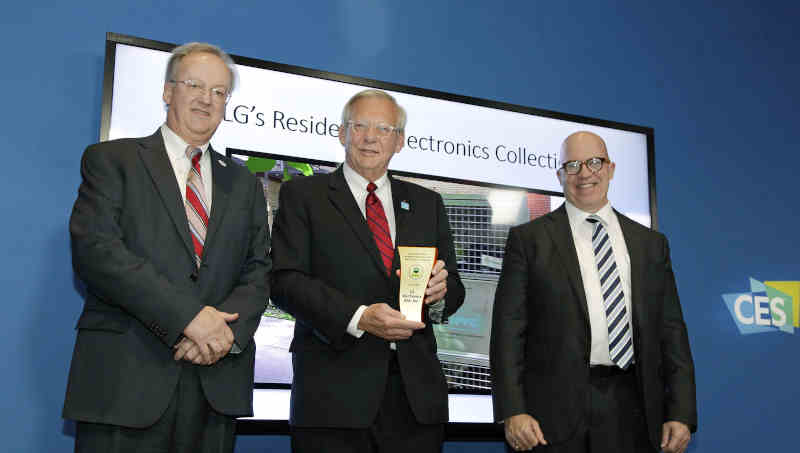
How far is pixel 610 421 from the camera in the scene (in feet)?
7.04

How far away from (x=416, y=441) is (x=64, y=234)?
1665 mm

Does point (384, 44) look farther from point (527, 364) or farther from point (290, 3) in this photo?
point (527, 364)

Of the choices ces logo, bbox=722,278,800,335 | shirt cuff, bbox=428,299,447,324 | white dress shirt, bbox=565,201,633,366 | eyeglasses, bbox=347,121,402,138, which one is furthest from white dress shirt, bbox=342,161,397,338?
ces logo, bbox=722,278,800,335

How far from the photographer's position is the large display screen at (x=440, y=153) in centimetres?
273

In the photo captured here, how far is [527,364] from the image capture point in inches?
91.0

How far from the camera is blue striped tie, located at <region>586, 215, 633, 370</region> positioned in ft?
7.30

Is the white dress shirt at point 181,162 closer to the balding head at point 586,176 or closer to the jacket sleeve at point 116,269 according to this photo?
the jacket sleeve at point 116,269

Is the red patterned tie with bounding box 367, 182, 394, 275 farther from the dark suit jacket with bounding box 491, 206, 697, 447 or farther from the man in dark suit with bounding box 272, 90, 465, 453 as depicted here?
the dark suit jacket with bounding box 491, 206, 697, 447

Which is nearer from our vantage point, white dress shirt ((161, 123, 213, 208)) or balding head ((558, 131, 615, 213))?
white dress shirt ((161, 123, 213, 208))

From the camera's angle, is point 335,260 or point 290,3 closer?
point 335,260

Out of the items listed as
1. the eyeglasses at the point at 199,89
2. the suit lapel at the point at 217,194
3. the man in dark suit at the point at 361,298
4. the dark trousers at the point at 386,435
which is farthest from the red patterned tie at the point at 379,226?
the eyeglasses at the point at 199,89

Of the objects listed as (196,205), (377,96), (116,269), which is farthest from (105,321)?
(377,96)

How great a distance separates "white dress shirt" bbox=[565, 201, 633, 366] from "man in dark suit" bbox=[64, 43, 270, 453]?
1162mm

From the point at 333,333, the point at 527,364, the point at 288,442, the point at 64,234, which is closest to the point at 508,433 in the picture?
the point at 527,364
